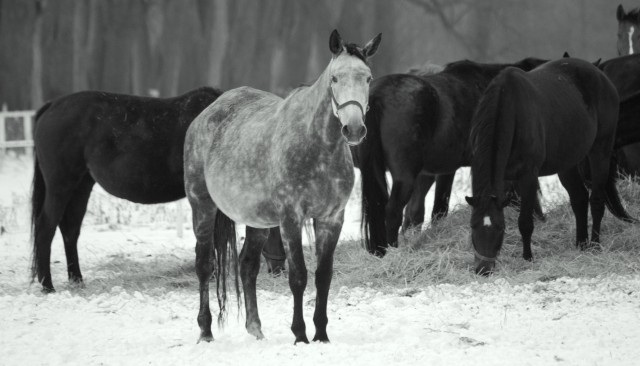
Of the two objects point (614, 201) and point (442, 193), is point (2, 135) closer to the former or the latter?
point (442, 193)

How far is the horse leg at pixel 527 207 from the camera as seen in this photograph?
7.59 metres

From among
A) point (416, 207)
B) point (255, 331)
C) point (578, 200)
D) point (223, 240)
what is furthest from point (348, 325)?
point (416, 207)

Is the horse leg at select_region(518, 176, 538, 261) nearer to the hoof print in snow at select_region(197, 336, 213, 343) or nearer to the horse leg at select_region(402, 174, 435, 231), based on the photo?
the horse leg at select_region(402, 174, 435, 231)

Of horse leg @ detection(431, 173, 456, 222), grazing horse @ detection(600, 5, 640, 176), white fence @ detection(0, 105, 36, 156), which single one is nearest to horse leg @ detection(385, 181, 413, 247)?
horse leg @ detection(431, 173, 456, 222)

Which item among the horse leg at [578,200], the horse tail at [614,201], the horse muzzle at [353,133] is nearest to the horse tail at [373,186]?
the horse leg at [578,200]

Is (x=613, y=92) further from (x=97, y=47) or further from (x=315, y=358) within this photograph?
(x=97, y=47)

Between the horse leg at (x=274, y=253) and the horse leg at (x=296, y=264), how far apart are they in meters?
2.78

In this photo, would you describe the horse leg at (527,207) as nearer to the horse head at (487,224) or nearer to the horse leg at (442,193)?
the horse head at (487,224)

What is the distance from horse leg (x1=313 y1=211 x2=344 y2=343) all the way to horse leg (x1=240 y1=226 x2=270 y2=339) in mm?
588

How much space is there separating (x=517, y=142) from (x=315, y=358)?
3.39 meters

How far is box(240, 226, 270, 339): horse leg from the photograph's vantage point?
5.68 metres

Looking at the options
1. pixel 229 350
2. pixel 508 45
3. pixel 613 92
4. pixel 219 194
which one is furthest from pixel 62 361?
pixel 508 45

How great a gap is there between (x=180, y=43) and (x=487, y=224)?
12.8m

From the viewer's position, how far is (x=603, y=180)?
342 inches
